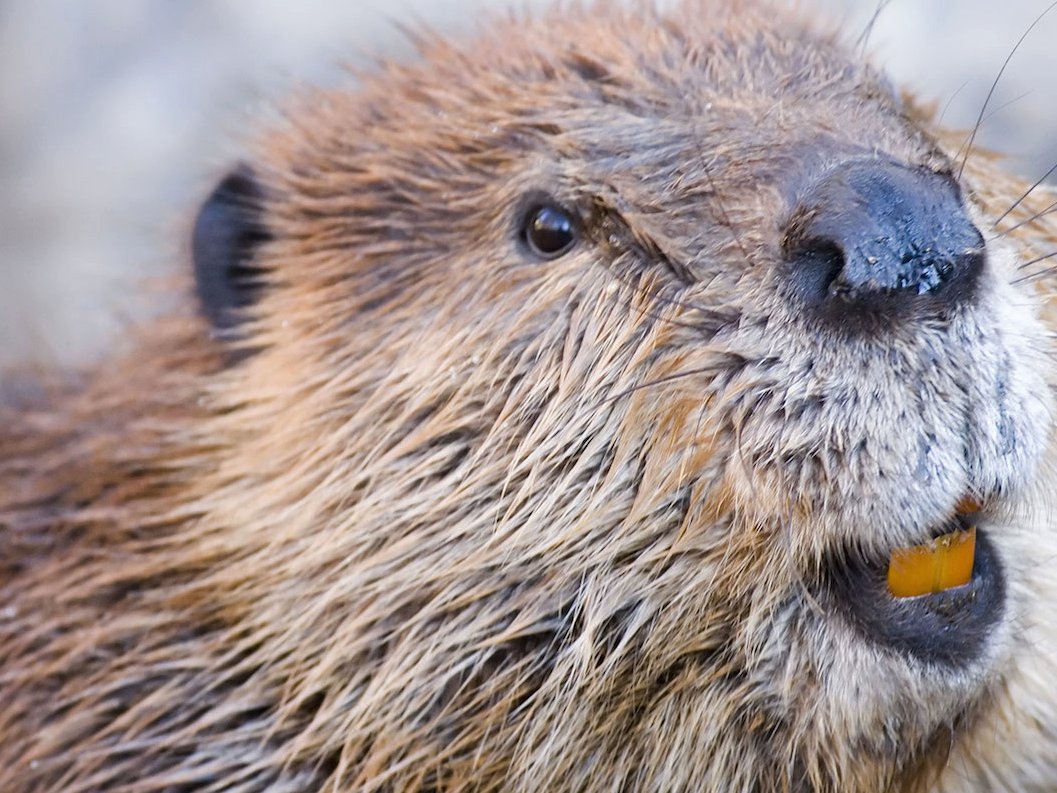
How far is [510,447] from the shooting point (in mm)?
1556

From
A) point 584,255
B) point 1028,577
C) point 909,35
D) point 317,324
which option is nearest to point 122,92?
point 909,35

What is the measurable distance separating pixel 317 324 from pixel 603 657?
59 cm

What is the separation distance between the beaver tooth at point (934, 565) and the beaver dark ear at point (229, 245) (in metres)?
0.95

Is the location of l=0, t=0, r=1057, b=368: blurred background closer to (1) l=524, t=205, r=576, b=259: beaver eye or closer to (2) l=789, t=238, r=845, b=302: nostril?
(1) l=524, t=205, r=576, b=259: beaver eye

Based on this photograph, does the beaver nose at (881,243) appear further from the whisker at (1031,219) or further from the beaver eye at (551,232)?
the beaver eye at (551,232)

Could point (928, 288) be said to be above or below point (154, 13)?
above

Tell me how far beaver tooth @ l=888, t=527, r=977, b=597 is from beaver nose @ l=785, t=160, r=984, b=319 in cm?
24

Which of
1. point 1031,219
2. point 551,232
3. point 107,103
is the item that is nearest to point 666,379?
point 551,232

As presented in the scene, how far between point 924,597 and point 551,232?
1.84 ft

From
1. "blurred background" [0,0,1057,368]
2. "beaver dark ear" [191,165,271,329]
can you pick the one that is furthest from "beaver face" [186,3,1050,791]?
"blurred background" [0,0,1057,368]

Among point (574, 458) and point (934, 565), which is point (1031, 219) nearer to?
point (934, 565)

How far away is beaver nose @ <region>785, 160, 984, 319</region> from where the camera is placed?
128 cm

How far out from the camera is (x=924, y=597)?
4.48 feet

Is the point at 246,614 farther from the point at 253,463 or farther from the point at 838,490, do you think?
the point at 838,490
